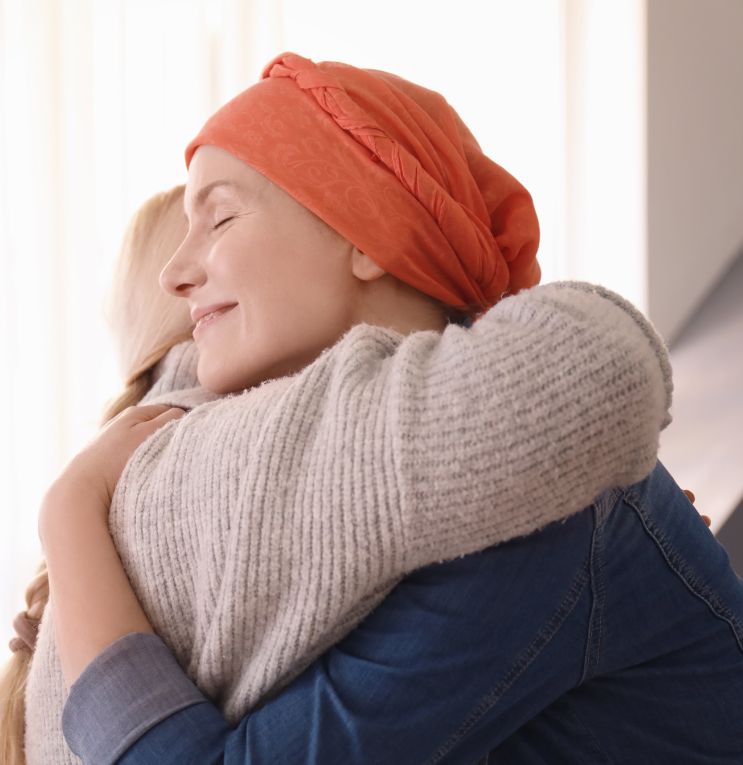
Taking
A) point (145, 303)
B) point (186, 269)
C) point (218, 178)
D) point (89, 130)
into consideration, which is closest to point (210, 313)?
point (186, 269)

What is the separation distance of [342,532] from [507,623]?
161mm

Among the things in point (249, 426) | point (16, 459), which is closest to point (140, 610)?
point (249, 426)

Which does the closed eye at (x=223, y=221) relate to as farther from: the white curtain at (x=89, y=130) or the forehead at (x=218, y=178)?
the white curtain at (x=89, y=130)

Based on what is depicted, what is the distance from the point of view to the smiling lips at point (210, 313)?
1100 millimetres

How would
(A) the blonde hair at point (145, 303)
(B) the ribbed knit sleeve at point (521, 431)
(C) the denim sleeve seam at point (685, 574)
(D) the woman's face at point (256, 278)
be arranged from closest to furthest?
(B) the ribbed knit sleeve at point (521, 431), (C) the denim sleeve seam at point (685, 574), (D) the woman's face at point (256, 278), (A) the blonde hair at point (145, 303)

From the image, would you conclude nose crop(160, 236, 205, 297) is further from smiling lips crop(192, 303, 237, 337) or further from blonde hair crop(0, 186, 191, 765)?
blonde hair crop(0, 186, 191, 765)

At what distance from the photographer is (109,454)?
992mm

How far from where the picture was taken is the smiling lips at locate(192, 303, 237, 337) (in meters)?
1.10

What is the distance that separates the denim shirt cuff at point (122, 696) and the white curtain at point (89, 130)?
152 cm

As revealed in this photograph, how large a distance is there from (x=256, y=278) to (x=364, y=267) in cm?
13

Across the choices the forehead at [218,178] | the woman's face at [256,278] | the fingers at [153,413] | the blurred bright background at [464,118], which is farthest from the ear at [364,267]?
the blurred bright background at [464,118]

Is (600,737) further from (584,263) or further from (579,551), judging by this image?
(584,263)

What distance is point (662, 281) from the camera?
273cm

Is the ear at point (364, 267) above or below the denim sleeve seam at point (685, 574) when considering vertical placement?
above
